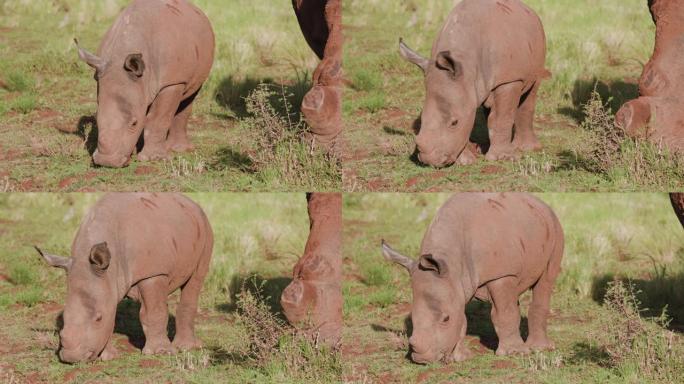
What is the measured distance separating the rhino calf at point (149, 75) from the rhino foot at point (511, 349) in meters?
4.61

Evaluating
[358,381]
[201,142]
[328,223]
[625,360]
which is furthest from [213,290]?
[625,360]

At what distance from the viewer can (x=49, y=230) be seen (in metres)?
23.2

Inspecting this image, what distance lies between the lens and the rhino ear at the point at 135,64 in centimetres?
1616

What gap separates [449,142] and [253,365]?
3178 mm

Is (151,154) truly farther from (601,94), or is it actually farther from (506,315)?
(601,94)

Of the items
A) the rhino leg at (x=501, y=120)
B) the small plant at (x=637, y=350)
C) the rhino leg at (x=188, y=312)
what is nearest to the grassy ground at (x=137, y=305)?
the rhino leg at (x=188, y=312)

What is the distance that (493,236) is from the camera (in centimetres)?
1524

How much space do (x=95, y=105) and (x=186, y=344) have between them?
17.0 ft

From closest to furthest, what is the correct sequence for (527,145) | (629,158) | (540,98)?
(629,158), (527,145), (540,98)

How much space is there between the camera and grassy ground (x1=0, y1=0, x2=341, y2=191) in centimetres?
1659

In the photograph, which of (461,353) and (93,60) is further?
(93,60)

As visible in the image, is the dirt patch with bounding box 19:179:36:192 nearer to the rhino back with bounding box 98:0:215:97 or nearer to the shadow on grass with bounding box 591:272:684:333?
the rhino back with bounding box 98:0:215:97

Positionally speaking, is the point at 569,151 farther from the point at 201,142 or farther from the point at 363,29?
the point at 363,29

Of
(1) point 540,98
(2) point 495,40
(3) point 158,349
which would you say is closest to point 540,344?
(2) point 495,40
